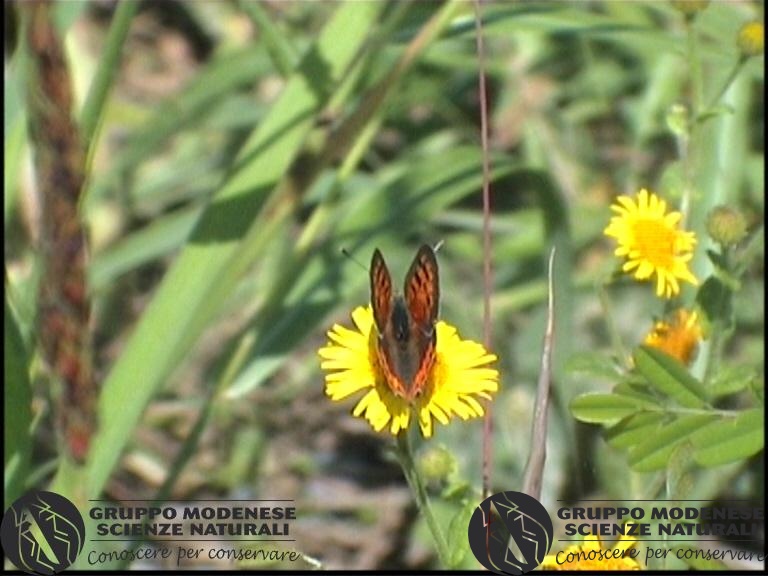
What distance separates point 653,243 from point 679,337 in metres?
0.08

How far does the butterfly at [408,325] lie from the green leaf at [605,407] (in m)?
0.19

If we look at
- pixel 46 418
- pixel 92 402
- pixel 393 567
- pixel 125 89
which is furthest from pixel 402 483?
pixel 92 402

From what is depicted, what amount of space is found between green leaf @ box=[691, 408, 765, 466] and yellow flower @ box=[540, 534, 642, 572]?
0.29 feet

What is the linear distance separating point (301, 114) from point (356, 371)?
582 millimetres

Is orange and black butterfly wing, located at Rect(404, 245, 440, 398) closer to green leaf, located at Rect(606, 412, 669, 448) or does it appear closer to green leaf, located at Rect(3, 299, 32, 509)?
green leaf, located at Rect(606, 412, 669, 448)

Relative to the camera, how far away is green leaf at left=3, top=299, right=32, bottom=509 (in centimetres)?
113

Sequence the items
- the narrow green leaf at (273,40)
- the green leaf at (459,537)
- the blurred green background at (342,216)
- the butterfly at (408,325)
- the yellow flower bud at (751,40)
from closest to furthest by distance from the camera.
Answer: the butterfly at (408,325) < the green leaf at (459,537) < the yellow flower bud at (751,40) < the blurred green background at (342,216) < the narrow green leaf at (273,40)

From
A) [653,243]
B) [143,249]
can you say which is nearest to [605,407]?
[653,243]

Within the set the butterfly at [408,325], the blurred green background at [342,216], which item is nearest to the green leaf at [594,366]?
the blurred green background at [342,216]

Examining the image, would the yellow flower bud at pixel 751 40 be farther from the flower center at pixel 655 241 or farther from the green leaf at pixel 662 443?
the green leaf at pixel 662 443

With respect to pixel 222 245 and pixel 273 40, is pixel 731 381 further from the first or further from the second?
pixel 273 40

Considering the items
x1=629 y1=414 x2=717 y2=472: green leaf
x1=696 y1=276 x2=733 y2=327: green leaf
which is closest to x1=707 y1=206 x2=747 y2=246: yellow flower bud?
x1=696 y1=276 x2=733 y2=327: green leaf

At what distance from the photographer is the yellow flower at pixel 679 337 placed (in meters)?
1.04

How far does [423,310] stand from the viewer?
842 millimetres
